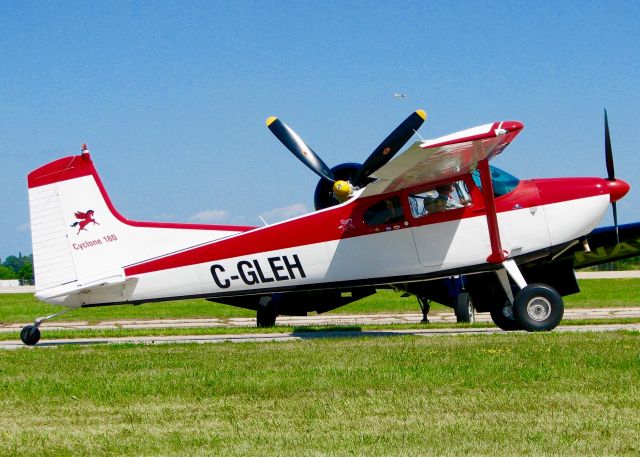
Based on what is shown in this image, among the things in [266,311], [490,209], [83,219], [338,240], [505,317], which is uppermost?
[83,219]

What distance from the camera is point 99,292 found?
15906 millimetres

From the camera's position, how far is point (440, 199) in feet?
51.4

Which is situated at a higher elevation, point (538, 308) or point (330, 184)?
point (330, 184)

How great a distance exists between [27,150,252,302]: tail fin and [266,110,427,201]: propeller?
7.94ft

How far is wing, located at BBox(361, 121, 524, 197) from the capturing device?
45.4ft

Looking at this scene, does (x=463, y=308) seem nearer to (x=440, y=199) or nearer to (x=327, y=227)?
(x=440, y=199)

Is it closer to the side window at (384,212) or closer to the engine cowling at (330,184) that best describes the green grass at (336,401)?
the side window at (384,212)

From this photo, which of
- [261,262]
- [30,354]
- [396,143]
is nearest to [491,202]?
[396,143]

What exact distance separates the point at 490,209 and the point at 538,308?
1942 mm

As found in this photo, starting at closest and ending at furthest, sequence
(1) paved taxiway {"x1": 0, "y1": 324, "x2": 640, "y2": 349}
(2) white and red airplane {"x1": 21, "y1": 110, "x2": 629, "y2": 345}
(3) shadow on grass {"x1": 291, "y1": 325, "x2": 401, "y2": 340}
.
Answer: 1. (2) white and red airplane {"x1": 21, "y1": 110, "x2": 629, "y2": 345}
2. (3) shadow on grass {"x1": 291, "y1": 325, "x2": 401, "y2": 340}
3. (1) paved taxiway {"x1": 0, "y1": 324, "x2": 640, "y2": 349}

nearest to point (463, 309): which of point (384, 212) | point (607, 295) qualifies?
point (384, 212)

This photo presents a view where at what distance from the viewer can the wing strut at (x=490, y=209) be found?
15375mm

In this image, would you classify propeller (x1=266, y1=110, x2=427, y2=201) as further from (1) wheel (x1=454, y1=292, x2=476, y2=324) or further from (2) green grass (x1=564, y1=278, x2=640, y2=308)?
(2) green grass (x1=564, y1=278, x2=640, y2=308)

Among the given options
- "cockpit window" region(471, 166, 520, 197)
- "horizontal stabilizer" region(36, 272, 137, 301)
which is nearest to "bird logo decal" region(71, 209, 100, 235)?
"horizontal stabilizer" region(36, 272, 137, 301)
